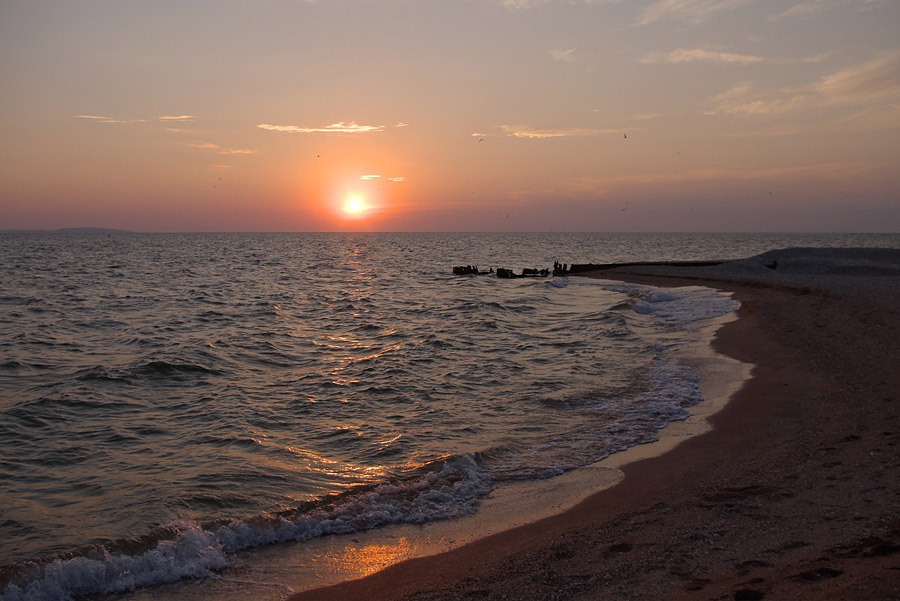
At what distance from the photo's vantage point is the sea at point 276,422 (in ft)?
25.5

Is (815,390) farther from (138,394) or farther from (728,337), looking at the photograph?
(138,394)

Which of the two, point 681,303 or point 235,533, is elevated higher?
point 681,303

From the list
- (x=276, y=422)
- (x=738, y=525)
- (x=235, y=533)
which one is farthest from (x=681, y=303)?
(x=235, y=533)

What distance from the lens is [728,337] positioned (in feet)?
68.3

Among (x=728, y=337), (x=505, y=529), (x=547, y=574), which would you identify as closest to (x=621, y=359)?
(x=728, y=337)

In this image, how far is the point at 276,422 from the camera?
12695 mm

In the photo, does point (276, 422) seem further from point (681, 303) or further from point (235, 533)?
point (681, 303)

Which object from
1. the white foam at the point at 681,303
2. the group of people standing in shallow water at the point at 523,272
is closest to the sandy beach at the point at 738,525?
the white foam at the point at 681,303

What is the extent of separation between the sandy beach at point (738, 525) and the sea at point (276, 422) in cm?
136

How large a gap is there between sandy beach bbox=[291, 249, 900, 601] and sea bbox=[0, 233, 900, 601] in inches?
53.5

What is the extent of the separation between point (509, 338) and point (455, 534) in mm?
15571

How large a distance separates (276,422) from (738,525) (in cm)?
922

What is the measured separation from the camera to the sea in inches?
307

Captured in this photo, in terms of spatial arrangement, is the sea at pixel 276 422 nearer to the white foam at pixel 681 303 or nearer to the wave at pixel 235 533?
the wave at pixel 235 533
